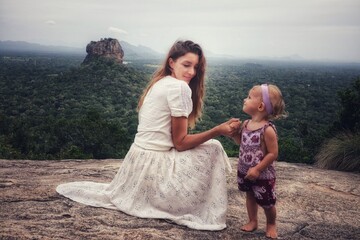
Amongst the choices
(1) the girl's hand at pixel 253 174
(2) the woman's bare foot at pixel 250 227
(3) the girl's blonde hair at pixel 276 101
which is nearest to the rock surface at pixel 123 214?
(2) the woman's bare foot at pixel 250 227

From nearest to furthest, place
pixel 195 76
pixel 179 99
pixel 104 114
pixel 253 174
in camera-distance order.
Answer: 1. pixel 253 174
2. pixel 179 99
3. pixel 195 76
4. pixel 104 114

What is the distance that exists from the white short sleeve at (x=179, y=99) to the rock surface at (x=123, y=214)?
30.9 inches

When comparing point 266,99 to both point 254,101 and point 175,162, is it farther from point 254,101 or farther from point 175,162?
point 175,162

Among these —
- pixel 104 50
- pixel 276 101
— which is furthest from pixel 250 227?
pixel 104 50

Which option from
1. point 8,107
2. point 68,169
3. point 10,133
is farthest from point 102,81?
point 68,169

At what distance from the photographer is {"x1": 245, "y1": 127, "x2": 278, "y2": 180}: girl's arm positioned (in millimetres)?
2596

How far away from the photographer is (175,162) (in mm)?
2818

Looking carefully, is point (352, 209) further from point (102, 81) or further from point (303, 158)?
point (102, 81)

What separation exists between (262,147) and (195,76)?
2.59 ft

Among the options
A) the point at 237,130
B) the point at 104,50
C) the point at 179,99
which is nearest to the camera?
the point at 179,99

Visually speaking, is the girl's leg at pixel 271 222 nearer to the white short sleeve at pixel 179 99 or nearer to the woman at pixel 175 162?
the woman at pixel 175 162

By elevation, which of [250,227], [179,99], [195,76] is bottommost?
[250,227]

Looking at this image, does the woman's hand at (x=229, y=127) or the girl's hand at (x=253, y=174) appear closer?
the girl's hand at (x=253, y=174)

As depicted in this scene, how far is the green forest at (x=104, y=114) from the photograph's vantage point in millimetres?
13253
